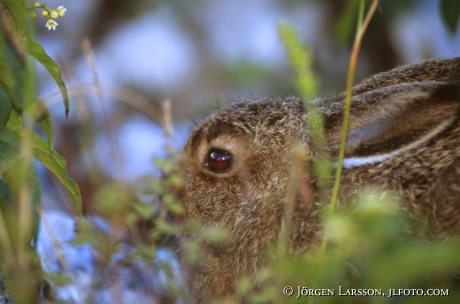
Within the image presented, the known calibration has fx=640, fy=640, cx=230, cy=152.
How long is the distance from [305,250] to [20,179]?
3.36 ft

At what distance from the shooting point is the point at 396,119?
6.75ft

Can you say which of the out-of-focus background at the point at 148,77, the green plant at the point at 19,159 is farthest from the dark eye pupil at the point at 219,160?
the green plant at the point at 19,159

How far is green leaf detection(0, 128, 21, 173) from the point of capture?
1601mm

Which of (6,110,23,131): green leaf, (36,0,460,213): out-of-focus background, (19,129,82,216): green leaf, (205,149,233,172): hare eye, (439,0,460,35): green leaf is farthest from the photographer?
(36,0,460,213): out-of-focus background

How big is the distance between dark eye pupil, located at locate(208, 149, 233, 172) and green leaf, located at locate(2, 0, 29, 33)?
3.28 ft

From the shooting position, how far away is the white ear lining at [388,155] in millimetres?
1952

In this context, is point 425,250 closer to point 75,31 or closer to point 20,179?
point 20,179

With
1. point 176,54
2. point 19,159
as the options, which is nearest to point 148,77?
point 176,54

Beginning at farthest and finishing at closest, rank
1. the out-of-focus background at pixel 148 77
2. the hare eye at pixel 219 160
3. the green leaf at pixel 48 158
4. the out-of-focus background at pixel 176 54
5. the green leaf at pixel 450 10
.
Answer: the out-of-focus background at pixel 176 54 < the out-of-focus background at pixel 148 77 < the hare eye at pixel 219 160 < the green leaf at pixel 450 10 < the green leaf at pixel 48 158

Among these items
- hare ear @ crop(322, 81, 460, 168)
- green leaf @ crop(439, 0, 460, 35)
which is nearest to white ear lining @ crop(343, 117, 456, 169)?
hare ear @ crop(322, 81, 460, 168)

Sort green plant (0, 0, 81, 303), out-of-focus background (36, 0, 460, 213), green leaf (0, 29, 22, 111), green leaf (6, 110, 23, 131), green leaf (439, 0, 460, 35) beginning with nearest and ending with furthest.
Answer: green plant (0, 0, 81, 303) → green leaf (0, 29, 22, 111) → green leaf (6, 110, 23, 131) → green leaf (439, 0, 460, 35) → out-of-focus background (36, 0, 460, 213)

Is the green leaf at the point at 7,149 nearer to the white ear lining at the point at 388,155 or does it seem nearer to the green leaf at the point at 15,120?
the green leaf at the point at 15,120

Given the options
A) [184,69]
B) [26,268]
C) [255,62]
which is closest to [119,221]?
[26,268]

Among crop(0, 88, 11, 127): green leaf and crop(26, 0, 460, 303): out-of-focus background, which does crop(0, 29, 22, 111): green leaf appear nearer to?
crop(0, 88, 11, 127): green leaf
